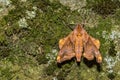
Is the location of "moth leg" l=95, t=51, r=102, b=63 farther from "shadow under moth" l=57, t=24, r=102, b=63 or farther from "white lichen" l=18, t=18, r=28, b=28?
"white lichen" l=18, t=18, r=28, b=28

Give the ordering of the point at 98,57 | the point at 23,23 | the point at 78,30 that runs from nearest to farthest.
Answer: the point at 98,57, the point at 78,30, the point at 23,23

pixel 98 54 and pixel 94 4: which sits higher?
pixel 94 4

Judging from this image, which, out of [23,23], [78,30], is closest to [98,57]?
[78,30]

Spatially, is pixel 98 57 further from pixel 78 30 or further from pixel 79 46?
pixel 78 30

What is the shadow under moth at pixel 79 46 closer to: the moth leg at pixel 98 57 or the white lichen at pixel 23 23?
the moth leg at pixel 98 57

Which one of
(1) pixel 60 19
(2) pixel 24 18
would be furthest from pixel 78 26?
(2) pixel 24 18

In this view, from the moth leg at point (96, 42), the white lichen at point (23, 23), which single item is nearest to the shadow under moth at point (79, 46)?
the moth leg at point (96, 42)

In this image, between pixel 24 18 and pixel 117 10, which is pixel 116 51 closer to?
pixel 117 10

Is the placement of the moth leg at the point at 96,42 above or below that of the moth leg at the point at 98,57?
above

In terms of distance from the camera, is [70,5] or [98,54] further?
[70,5]
